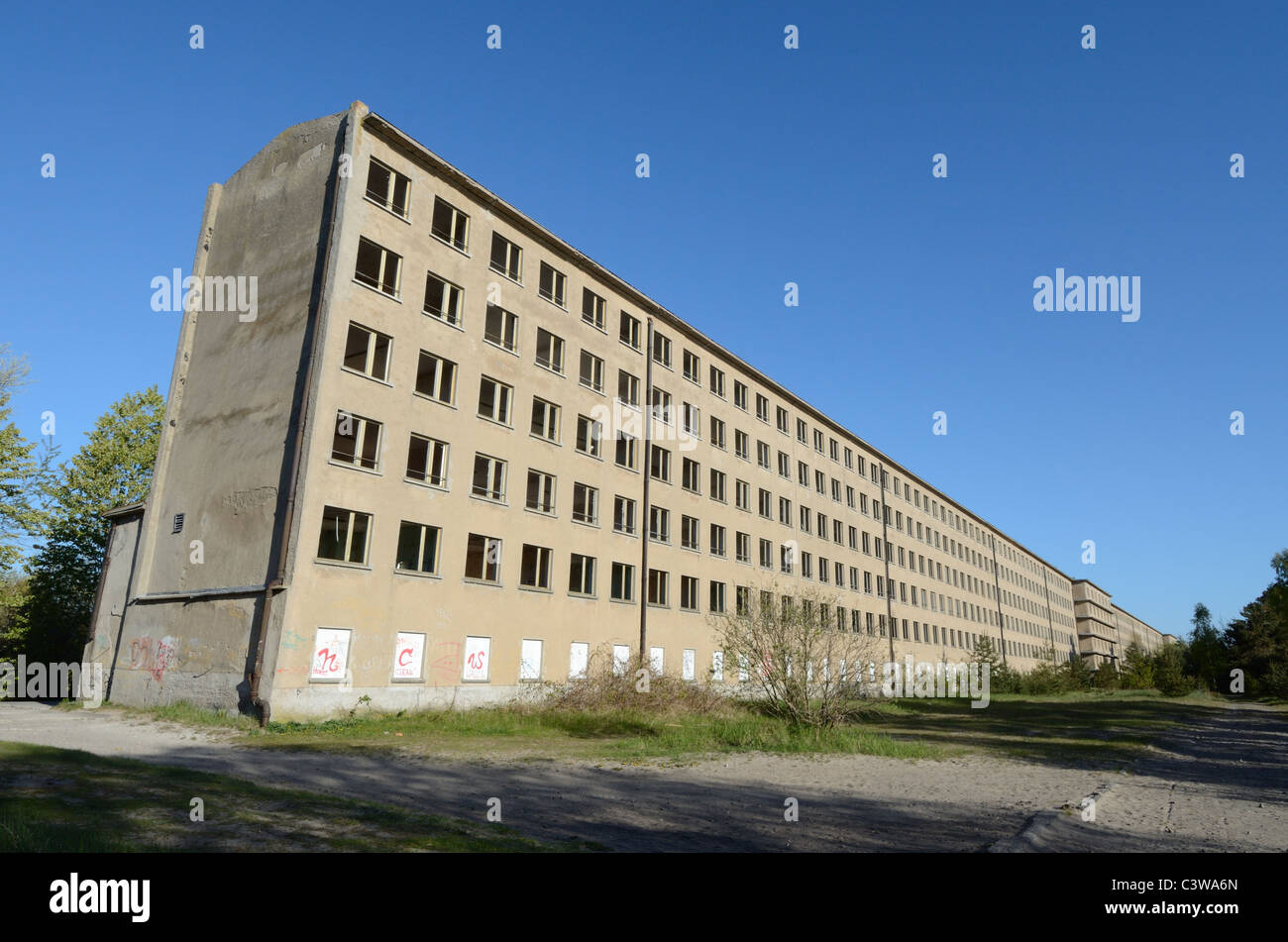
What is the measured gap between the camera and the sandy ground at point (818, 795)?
7.59 m

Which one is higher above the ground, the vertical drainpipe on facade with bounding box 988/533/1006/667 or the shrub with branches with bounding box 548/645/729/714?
the vertical drainpipe on facade with bounding box 988/533/1006/667

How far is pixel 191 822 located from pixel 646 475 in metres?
27.8

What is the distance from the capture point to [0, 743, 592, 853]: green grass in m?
5.49

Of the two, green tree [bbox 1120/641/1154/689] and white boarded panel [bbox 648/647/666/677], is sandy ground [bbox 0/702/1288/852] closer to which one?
white boarded panel [bbox 648/647/666/677]

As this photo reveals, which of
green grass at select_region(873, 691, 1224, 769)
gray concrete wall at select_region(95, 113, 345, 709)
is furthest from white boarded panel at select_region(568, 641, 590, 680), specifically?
gray concrete wall at select_region(95, 113, 345, 709)

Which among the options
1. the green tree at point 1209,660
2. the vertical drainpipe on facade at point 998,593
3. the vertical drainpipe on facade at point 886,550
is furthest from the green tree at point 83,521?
the green tree at point 1209,660

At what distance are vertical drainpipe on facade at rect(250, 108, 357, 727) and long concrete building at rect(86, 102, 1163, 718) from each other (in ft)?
0.36

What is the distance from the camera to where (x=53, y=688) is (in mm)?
32500

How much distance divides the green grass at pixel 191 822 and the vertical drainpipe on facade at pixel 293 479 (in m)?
10.5

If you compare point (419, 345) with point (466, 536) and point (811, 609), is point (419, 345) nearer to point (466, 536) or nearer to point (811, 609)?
point (466, 536)

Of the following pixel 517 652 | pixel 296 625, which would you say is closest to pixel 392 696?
pixel 296 625

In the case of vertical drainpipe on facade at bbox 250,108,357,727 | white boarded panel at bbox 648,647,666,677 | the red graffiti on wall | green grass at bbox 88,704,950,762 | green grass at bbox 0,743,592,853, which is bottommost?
green grass at bbox 88,704,950,762

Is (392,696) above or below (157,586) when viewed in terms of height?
below
